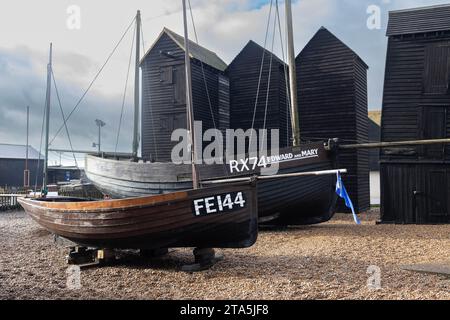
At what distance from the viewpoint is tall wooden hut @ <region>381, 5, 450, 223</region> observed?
610 inches

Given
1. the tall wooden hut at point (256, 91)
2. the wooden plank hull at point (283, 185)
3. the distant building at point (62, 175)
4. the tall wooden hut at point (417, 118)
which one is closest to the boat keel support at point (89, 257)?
the wooden plank hull at point (283, 185)

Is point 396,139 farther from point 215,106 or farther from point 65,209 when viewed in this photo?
point 65,209

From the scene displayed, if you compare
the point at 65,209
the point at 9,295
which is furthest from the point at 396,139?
the point at 9,295

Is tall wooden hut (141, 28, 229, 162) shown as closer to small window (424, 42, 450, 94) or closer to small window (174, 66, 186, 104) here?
small window (174, 66, 186, 104)

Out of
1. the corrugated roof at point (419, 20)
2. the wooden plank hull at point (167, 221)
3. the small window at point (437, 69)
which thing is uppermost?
the corrugated roof at point (419, 20)

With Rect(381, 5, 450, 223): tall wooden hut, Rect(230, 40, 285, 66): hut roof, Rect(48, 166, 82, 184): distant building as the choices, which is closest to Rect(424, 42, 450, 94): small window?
Rect(381, 5, 450, 223): tall wooden hut

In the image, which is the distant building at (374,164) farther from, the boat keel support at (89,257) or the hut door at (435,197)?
the boat keel support at (89,257)

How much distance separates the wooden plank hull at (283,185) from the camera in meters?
12.6

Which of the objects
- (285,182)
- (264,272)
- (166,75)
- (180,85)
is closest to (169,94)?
(180,85)

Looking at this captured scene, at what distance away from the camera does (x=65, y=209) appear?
28.1ft

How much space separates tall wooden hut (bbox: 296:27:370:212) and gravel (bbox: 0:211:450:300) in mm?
8835
